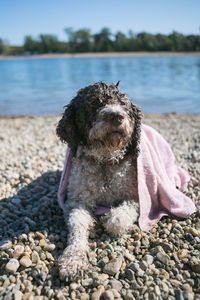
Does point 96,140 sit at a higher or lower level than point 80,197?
higher

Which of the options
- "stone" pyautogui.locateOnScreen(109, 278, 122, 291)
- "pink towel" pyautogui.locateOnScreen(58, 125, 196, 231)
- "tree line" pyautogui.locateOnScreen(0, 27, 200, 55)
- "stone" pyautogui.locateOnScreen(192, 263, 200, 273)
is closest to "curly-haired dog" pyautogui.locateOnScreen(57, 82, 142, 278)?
"pink towel" pyautogui.locateOnScreen(58, 125, 196, 231)

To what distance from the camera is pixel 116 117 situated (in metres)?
3.40

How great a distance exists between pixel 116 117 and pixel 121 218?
4.28ft

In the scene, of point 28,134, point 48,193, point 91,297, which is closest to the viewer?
point 91,297

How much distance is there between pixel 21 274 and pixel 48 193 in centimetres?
204

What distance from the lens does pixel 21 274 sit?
303 centimetres

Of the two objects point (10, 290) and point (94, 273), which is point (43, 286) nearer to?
point (10, 290)

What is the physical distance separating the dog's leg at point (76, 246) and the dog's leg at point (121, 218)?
283 mm

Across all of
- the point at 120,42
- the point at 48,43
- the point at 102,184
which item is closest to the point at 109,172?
the point at 102,184

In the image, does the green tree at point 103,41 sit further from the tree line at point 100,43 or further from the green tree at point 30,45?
the green tree at point 30,45

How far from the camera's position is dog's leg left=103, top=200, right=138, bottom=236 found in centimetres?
362

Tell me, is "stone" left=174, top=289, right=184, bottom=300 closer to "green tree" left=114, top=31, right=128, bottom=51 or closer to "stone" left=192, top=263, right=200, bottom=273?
"stone" left=192, top=263, right=200, bottom=273

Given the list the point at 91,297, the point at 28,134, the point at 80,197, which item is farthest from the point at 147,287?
the point at 28,134

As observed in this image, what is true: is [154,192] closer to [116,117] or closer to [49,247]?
[116,117]
